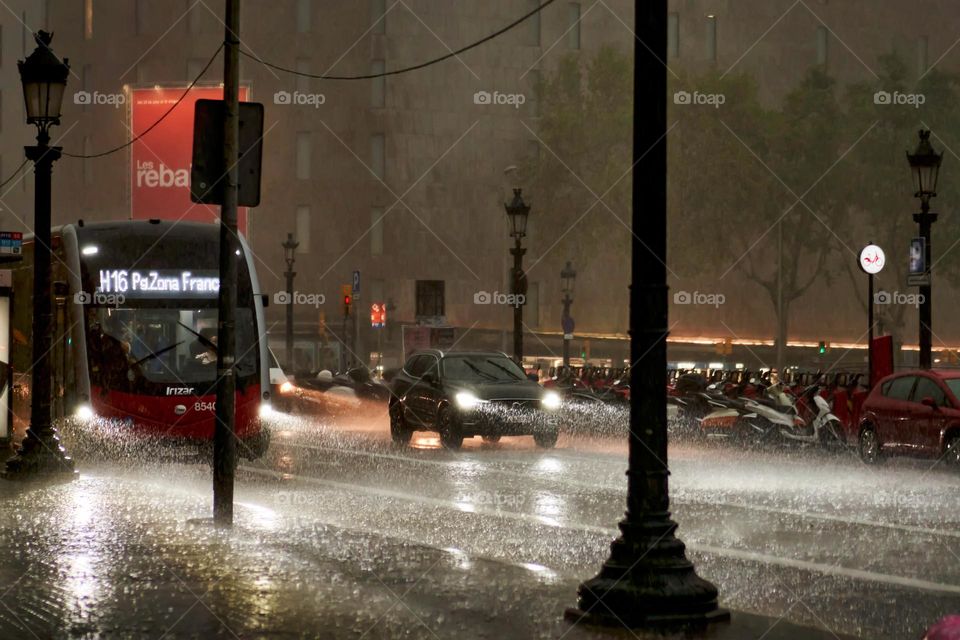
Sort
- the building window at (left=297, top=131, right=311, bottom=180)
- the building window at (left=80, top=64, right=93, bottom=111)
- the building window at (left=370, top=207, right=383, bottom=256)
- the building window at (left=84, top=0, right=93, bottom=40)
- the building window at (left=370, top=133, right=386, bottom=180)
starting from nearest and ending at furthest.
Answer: the building window at (left=370, top=207, right=383, bottom=256) → the building window at (left=297, top=131, right=311, bottom=180) → the building window at (left=370, top=133, right=386, bottom=180) → the building window at (left=80, top=64, right=93, bottom=111) → the building window at (left=84, top=0, right=93, bottom=40)

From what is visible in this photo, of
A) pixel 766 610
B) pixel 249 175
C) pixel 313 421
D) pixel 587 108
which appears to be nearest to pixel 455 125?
pixel 587 108

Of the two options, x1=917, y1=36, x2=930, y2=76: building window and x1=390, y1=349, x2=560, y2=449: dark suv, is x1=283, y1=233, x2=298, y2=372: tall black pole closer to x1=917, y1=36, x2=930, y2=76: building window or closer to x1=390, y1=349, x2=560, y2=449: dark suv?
x1=917, y1=36, x2=930, y2=76: building window

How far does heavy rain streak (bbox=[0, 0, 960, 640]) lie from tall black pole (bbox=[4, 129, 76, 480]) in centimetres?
4

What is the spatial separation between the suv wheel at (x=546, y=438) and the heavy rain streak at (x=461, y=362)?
60 millimetres

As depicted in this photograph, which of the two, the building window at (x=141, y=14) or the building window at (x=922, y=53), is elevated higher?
Result: the building window at (x=141, y=14)

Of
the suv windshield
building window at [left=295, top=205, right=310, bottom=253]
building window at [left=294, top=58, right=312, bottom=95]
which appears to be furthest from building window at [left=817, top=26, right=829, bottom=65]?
the suv windshield

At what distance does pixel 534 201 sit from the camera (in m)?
66.2

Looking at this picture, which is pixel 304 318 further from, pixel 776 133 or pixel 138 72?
pixel 776 133

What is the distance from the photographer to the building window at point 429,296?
44322 mm

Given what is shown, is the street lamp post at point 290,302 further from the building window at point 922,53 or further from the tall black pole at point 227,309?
the tall black pole at point 227,309

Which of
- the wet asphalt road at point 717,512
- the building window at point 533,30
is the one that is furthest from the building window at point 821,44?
the wet asphalt road at point 717,512

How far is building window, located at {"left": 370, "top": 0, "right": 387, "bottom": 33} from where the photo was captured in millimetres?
77062

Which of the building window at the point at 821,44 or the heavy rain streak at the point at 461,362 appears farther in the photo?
the building window at the point at 821,44

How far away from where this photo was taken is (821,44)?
80000mm
